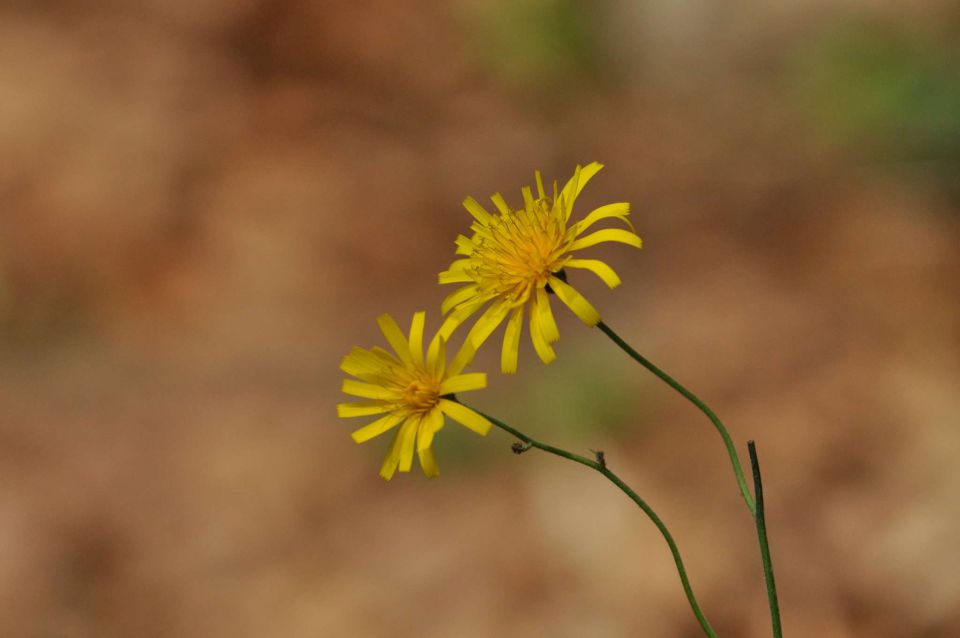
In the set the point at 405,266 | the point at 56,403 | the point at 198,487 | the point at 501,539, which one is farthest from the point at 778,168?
the point at 56,403

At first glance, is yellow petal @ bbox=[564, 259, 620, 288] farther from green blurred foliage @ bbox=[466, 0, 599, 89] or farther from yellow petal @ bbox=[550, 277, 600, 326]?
green blurred foliage @ bbox=[466, 0, 599, 89]

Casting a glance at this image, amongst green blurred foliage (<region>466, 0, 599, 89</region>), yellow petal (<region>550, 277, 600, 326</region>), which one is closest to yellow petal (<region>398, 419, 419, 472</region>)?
yellow petal (<region>550, 277, 600, 326</region>)

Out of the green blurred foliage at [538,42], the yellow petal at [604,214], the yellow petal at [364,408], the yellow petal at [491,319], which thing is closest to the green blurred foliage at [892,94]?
the green blurred foliage at [538,42]

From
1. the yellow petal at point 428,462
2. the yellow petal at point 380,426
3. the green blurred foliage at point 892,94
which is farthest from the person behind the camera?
the green blurred foliage at point 892,94

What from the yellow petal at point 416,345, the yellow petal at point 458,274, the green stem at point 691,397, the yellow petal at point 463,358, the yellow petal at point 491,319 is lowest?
the green stem at point 691,397

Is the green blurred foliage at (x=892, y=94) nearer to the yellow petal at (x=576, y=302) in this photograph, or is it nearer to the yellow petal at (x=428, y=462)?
the yellow petal at (x=576, y=302)

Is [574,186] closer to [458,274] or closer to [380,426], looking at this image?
[458,274]

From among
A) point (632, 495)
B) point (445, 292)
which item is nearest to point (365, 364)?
point (632, 495)

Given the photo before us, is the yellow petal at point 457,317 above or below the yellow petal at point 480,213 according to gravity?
below
